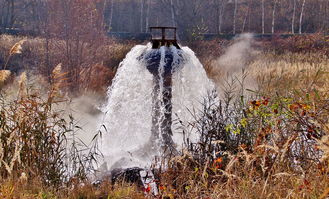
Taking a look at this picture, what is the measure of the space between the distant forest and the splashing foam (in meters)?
3.80

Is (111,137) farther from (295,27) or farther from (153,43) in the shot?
(295,27)

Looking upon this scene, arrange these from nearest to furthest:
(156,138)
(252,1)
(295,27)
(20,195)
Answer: (20,195) → (156,138) → (295,27) → (252,1)

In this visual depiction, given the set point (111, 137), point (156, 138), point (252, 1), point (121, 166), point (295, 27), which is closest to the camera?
point (121, 166)

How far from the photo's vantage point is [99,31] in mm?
11211

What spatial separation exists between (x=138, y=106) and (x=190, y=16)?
1794cm

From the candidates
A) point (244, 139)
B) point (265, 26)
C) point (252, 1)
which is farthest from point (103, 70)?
point (252, 1)

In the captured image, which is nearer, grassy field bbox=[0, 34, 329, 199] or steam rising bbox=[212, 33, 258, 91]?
grassy field bbox=[0, 34, 329, 199]

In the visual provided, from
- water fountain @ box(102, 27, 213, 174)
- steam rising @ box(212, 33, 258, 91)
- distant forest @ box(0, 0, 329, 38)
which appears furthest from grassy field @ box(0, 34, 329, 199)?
distant forest @ box(0, 0, 329, 38)

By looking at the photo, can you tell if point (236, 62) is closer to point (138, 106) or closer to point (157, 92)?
point (138, 106)

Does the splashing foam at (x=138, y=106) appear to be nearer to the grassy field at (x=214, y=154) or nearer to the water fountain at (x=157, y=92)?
the water fountain at (x=157, y=92)

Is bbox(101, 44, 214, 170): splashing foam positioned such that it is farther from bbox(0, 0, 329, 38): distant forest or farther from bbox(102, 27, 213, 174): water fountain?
bbox(0, 0, 329, 38): distant forest

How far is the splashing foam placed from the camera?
535 centimetres

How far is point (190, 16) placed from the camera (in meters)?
24.9

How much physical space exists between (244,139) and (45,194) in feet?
7.22
